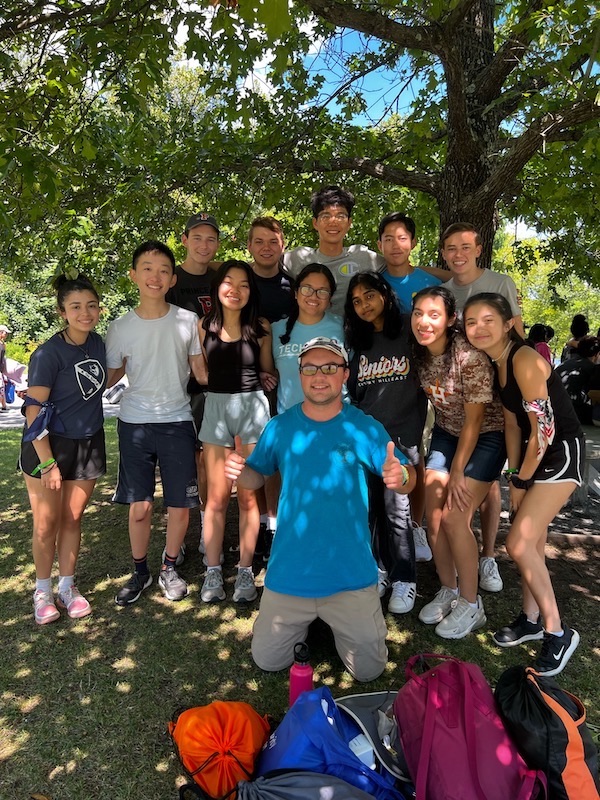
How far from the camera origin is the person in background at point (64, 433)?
3398 mm

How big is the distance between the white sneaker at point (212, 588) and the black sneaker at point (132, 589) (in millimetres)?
432

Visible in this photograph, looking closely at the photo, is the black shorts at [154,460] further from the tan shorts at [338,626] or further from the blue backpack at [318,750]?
the blue backpack at [318,750]

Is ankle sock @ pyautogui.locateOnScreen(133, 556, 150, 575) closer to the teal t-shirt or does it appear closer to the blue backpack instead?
the teal t-shirt

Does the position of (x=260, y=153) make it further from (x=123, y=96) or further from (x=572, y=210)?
(x=572, y=210)

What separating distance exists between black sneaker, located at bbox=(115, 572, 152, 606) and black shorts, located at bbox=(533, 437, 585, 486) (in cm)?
276

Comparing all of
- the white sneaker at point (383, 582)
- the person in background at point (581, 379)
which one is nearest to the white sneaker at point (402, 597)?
the white sneaker at point (383, 582)

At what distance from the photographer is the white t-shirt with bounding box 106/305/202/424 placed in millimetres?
3738

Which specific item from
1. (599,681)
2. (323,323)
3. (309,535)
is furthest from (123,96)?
(599,681)

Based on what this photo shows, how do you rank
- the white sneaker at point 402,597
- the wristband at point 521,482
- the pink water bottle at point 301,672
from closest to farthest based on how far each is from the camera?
the pink water bottle at point 301,672 < the wristband at point 521,482 < the white sneaker at point 402,597

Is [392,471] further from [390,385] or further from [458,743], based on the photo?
[458,743]

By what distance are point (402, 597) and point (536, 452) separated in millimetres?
1378

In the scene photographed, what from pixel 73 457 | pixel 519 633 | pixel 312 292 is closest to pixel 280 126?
pixel 312 292

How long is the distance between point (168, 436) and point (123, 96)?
281cm

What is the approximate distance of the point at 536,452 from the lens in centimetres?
302
